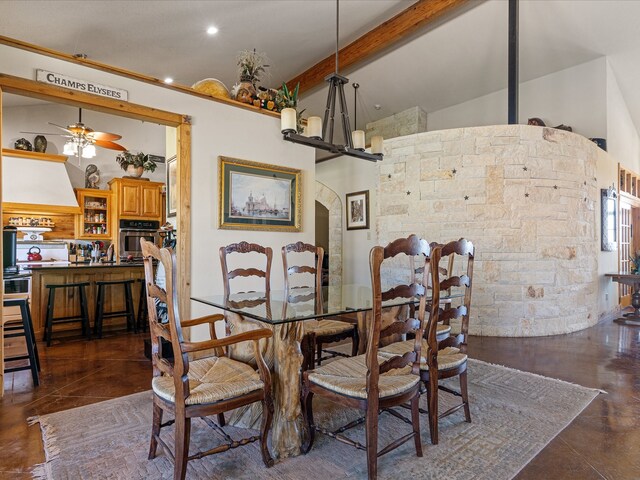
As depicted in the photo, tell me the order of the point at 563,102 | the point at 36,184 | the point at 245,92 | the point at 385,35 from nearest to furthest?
the point at 245,92 → the point at 385,35 → the point at 563,102 → the point at 36,184

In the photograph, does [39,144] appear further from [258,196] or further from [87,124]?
[258,196]

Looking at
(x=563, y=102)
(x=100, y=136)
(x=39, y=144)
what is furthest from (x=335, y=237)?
(x=39, y=144)

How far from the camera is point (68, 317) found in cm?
436

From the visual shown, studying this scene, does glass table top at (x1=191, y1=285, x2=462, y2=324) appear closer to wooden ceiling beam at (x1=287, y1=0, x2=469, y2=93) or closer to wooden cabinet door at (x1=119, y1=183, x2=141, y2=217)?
wooden ceiling beam at (x1=287, y1=0, x2=469, y2=93)

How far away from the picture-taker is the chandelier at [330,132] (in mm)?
2949

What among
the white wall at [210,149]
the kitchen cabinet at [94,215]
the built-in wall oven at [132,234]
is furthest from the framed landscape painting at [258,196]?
the kitchen cabinet at [94,215]

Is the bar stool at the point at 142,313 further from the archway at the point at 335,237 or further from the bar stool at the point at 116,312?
the archway at the point at 335,237

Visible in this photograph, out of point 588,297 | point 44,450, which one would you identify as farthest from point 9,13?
point 588,297

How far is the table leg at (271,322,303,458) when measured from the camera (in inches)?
74.4

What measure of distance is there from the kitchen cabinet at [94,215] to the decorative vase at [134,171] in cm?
56

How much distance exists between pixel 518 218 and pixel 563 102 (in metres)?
2.74

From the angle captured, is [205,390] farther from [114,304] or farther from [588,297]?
[588,297]

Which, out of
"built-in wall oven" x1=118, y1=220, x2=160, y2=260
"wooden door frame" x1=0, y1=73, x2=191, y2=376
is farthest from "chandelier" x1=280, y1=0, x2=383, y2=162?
"built-in wall oven" x1=118, y1=220, x2=160, y2=260

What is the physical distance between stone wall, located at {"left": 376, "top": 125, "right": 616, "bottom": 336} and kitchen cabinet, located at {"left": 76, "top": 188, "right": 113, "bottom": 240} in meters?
6.27
